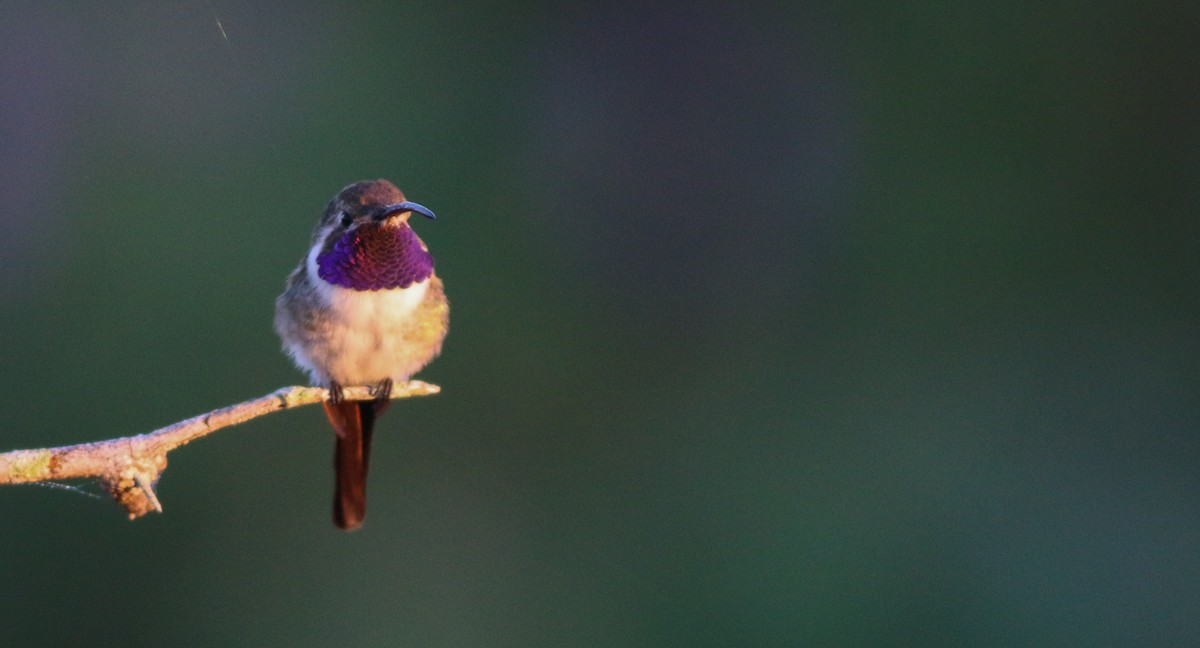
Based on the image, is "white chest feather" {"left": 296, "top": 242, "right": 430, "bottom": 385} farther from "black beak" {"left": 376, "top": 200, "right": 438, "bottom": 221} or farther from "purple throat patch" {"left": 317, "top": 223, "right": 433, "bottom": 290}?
"black beak" {"left": 376, "top": 200, "right": 438, "bottom": 221}

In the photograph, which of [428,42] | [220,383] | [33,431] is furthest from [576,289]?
[33,431]

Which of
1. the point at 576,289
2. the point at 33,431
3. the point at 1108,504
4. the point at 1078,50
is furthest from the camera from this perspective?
the point at 576,289

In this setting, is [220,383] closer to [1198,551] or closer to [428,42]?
[428,42]

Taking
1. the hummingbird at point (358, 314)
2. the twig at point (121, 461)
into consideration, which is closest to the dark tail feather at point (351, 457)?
the hummingbird at point (358, 314)

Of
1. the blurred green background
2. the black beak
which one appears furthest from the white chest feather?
the blurred green background

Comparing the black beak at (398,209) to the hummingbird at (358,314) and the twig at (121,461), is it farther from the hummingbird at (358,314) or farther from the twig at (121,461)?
the twig at (121,461)

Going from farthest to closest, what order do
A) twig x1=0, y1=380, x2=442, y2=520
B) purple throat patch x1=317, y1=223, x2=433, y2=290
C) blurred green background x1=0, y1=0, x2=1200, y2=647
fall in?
blurred green background x1=0, y1=0, x2=1200, y2=647, purple throat patch x1=317, y1=223, x2=433, y2=290, twig x1=0, y1=380, x2=442, y2=520

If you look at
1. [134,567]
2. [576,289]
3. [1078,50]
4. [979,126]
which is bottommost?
[134,567]

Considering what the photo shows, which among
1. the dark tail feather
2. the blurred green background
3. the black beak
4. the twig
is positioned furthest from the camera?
the blurred green background
